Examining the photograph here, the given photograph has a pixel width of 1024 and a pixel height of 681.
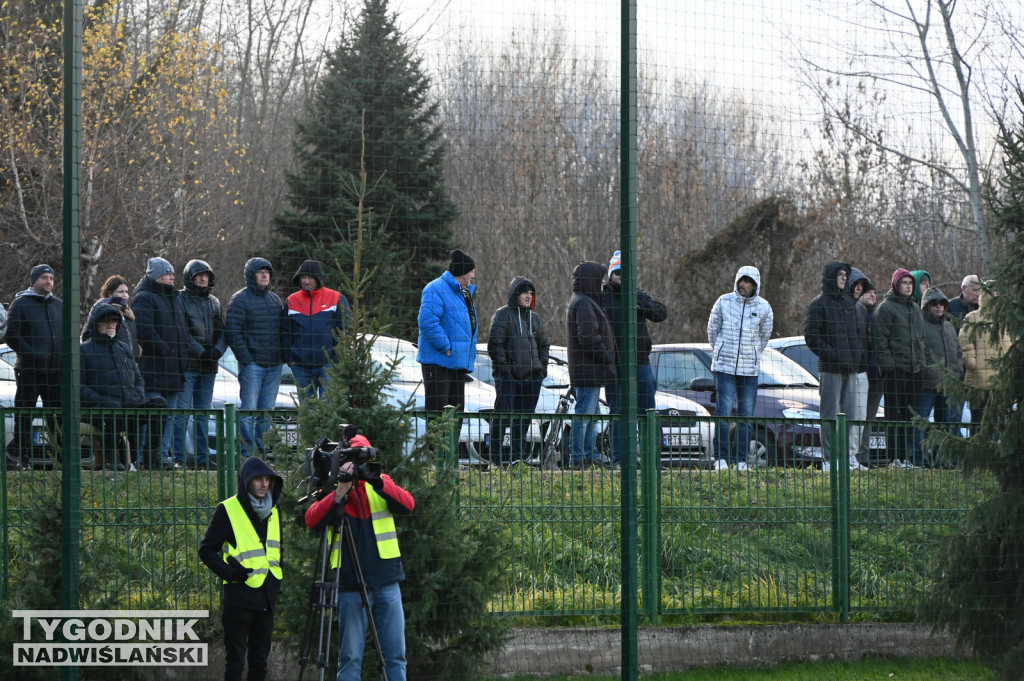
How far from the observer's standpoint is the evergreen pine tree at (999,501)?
764 cm

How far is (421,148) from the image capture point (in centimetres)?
666

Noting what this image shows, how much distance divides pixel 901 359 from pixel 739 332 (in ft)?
4.60

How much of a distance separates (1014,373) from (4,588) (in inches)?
255

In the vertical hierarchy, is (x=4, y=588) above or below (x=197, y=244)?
below

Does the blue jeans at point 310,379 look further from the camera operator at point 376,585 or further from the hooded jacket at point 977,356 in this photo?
the hooded jacket at point 977,356

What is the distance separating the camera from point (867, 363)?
9125mm

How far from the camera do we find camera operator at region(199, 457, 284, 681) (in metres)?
6.55

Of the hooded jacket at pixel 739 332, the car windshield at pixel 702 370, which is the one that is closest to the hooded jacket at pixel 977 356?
the car windshield at pixel 702 370

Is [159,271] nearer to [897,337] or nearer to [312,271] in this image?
[312,271]

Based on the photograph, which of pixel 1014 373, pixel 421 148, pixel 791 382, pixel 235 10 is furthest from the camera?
pixel 791 382

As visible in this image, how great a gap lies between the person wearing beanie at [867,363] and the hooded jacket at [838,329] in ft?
0.13

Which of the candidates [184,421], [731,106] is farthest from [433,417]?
[731,106]

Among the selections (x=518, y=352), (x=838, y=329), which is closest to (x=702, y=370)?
(x=518, y=352)

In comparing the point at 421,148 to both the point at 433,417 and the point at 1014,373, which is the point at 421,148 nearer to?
the point at 433,417
